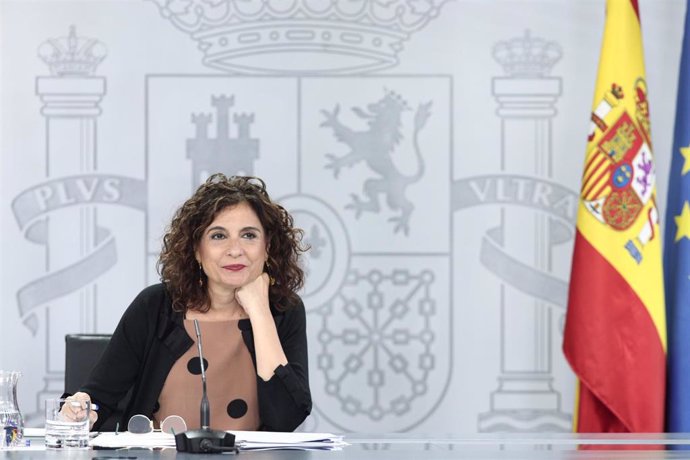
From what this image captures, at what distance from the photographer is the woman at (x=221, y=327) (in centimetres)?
264

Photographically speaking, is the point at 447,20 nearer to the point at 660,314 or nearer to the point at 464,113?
the point at 464,113

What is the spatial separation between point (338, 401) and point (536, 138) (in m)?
1.33

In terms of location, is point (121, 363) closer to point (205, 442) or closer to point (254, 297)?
point (254, 297)

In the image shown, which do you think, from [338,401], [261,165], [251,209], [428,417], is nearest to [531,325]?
[428,417]

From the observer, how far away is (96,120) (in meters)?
4.12

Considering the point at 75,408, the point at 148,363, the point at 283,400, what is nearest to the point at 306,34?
the point at 148,363

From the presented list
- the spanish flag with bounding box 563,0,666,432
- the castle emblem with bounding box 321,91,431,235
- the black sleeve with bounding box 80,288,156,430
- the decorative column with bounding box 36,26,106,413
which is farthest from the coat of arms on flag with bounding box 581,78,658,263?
the decorative column with bounding box 36,26,106,413

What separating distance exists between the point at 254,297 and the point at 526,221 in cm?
171

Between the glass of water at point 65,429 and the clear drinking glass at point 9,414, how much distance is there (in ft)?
0.22

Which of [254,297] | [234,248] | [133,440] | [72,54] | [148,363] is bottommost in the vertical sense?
[133,440]

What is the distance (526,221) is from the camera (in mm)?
4125

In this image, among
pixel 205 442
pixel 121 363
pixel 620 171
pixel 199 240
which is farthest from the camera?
pixel 620 171

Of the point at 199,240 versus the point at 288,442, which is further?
the point at 199,240

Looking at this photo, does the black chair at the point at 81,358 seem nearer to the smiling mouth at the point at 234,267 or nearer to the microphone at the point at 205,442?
the smiling mouth at the point at 234,267
